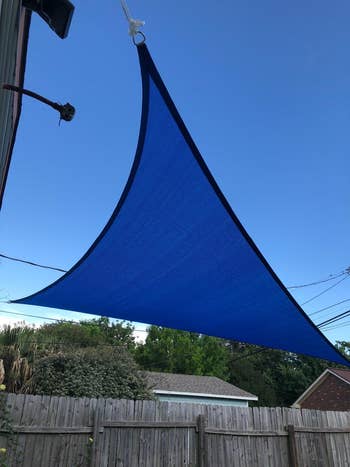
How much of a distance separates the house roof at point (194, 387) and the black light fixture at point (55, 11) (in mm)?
11313

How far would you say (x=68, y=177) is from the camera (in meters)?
6.19

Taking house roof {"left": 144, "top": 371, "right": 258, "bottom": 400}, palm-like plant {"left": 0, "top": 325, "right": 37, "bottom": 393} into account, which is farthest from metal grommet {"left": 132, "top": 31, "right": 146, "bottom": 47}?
house roof {"left": 144, "top": 371, "right": 258, "bottom": 400}

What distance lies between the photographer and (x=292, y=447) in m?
4.80

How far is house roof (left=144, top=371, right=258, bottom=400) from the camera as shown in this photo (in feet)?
40.8

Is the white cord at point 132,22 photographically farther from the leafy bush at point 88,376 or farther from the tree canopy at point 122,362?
the leafy bush at point 88,376

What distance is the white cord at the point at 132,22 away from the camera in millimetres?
1649

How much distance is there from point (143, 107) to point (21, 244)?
18.2 feet

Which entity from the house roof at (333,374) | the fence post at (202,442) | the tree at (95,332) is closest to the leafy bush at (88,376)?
the fence post at (202,442)

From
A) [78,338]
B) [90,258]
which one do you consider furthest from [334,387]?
[90,258]

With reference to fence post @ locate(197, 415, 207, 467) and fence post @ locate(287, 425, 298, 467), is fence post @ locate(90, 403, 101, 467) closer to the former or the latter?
fence post @ locate(197, 415, 207, 467)

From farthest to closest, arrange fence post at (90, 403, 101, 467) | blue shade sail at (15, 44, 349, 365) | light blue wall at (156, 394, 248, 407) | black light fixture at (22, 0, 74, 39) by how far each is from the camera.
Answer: light blue wall at (156, 394, 248, 407) < fence post at (90, 403, 101, 467) < blue shade sail at (15, 44, 349, 365) < black light fixture at (22, 0, 74, 39)

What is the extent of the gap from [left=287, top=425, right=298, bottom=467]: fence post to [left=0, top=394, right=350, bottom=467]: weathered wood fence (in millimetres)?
11

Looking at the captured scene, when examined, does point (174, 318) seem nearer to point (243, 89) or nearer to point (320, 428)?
point (320, 428)

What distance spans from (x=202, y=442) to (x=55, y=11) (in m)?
4.45
